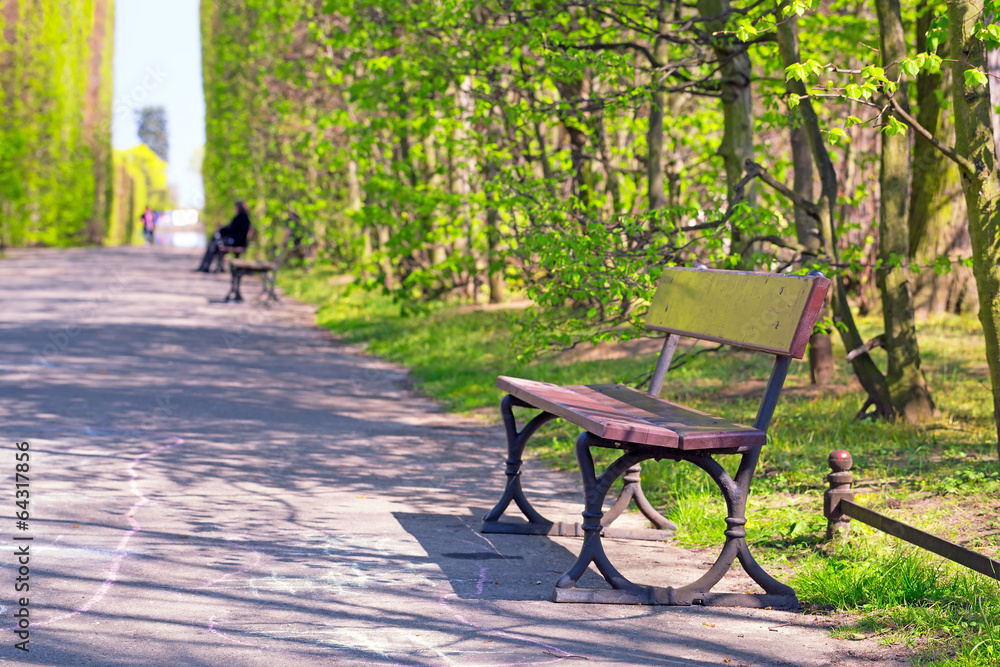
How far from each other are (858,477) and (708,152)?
6.63 metres

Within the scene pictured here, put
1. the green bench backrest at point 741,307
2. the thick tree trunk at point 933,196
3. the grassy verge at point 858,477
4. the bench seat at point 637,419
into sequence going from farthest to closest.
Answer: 1. the thick tree trunk at point 933,196
2. the green bench backrest at point 741,307
3. the bench seat at point 637,419
4. the grassy verge at point 858,477

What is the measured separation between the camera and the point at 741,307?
192 inches

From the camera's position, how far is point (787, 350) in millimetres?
4285

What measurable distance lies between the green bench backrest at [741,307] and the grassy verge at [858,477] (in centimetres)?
94

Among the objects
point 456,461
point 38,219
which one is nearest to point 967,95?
point 456,461

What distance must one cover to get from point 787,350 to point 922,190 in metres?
7.60

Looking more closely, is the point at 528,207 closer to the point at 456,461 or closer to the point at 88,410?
the point at 456,461

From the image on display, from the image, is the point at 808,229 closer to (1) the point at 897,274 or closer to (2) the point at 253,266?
(1) the point at 897,274

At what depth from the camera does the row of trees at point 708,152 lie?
17.2ft

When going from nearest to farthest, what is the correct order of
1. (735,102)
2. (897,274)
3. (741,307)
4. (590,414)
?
(590,414) → (741,307) → (897,274) → (735,102)

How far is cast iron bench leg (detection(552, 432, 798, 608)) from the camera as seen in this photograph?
4168 mm

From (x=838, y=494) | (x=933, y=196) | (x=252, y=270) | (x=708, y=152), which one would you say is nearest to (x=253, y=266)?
(x=252, y=270)

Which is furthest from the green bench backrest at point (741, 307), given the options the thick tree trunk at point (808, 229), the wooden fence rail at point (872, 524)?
the thick tree trunk at point (808, 229)

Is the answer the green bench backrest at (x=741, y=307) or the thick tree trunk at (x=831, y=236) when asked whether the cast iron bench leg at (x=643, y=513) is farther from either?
the thick tree trunk at (x=831, y=236)
